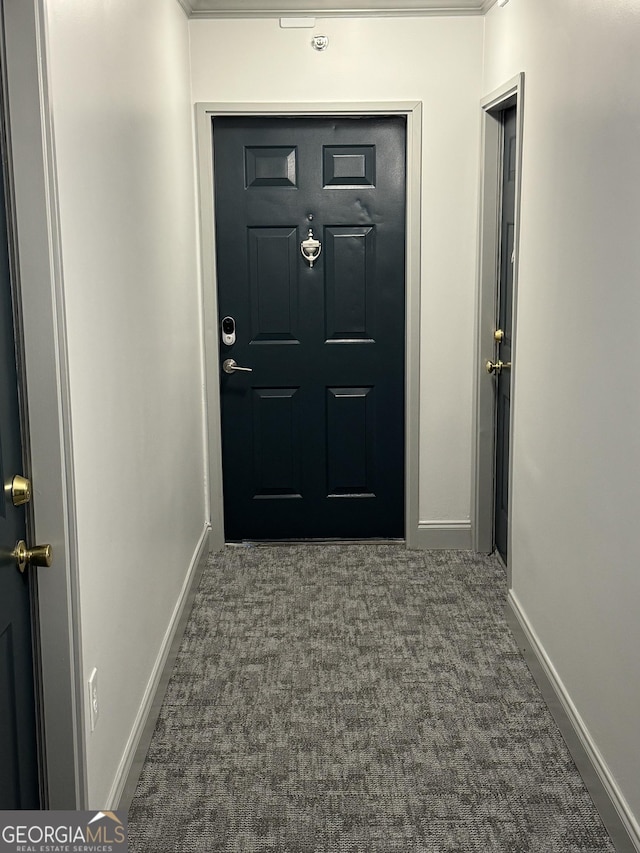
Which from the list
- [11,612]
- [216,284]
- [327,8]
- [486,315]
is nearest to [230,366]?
[216,284]

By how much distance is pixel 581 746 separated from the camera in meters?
2.66

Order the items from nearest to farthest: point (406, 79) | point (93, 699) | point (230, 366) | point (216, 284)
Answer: point (93, 699) → point (406, 79) → point (216, 284) → point (230, 366)

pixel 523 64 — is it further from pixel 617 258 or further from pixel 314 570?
pixel 314 570

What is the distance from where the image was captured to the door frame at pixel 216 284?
167 inches

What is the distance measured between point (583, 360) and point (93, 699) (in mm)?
1600

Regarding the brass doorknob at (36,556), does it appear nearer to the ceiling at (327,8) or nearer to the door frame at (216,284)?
the door frame at (216,284)

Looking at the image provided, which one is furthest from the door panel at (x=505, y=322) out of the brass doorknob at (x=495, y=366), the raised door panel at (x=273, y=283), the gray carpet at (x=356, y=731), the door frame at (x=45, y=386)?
the door frame at (x=45, y=386)

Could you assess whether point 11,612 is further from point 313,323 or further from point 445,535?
point 445,535

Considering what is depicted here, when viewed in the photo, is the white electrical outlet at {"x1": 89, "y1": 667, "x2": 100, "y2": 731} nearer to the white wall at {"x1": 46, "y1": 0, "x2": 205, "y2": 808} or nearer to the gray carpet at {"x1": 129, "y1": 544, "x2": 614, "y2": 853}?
the white wall at {"x1": 46, "y1": 0, "x2": 205, "y2": 808}

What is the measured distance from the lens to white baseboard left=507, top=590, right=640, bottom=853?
2.28m

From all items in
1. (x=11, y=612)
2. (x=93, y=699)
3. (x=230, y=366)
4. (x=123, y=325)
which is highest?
(x=123, y=325)

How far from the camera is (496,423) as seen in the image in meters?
4.39

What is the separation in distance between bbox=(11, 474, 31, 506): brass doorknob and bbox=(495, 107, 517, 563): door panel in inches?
101

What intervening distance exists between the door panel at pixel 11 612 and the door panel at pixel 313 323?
8.76 feet
